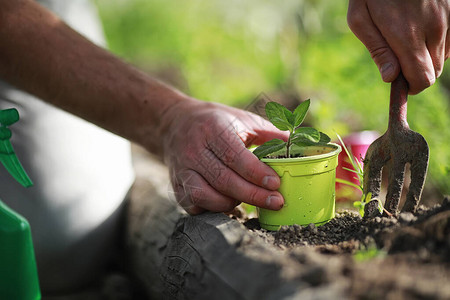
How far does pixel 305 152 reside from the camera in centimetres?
162

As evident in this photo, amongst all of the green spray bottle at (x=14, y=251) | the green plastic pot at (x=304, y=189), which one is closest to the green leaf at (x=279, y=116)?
the green plastic pot at (x=304, y=189)

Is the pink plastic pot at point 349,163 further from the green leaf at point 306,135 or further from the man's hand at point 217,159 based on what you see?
the man's hand at point 217,159

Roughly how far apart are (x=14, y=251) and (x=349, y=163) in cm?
163

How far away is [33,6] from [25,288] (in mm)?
1175

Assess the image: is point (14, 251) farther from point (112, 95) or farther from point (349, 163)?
point (349, 163)

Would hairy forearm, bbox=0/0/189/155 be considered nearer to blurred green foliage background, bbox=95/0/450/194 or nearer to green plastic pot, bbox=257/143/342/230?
green plastic pot, bbox=257/143/342/230

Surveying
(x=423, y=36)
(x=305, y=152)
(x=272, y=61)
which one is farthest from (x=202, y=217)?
(x=272, y=61)

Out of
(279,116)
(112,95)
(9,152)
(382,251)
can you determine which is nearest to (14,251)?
(9,152)

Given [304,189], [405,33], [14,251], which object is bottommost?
[14,251]

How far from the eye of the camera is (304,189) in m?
1.46

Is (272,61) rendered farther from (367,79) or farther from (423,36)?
(423,36)

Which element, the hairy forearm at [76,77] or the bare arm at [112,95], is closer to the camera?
the bare arm at [112,95]

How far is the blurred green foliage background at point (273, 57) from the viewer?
9.77 ft

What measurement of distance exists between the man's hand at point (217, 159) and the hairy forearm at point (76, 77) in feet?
0.50
